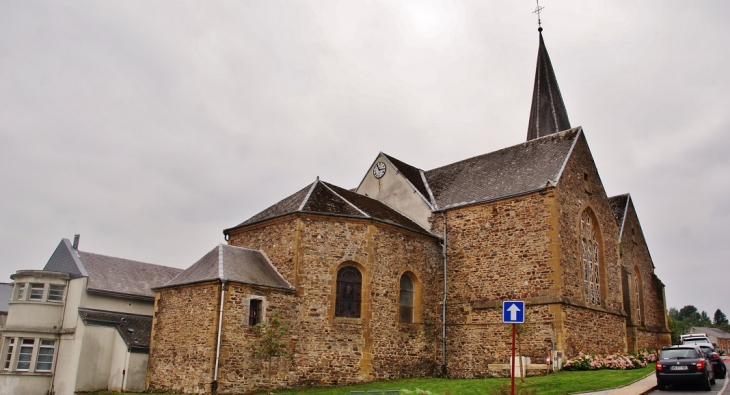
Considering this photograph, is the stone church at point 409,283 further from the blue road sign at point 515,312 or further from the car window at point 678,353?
the blue road sign at point 515,312

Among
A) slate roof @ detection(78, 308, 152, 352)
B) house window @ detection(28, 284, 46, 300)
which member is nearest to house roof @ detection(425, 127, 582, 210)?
slate roof @ detection(78, 308, 152, 352)

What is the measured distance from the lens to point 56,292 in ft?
86.9

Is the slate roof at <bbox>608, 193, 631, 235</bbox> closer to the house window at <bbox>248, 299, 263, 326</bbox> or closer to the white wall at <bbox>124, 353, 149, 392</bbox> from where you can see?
the house window at <bbox>248, 299, 263, 326</bbox>

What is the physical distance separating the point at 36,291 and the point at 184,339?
35.5ft

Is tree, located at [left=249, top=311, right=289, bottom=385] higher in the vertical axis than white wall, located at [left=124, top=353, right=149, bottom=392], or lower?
higher

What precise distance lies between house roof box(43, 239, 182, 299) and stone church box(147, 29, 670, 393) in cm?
685

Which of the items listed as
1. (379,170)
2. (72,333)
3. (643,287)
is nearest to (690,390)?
(379,170)

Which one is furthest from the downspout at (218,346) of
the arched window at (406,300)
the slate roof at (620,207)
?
the slate roof at (620,207)

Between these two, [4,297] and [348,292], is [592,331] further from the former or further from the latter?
[4,297]

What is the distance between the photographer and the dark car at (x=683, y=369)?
1545 centimetres

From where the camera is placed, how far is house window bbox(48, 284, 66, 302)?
26.3 meters

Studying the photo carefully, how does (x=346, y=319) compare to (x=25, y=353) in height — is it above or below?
above

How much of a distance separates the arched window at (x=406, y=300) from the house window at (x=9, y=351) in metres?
17.5

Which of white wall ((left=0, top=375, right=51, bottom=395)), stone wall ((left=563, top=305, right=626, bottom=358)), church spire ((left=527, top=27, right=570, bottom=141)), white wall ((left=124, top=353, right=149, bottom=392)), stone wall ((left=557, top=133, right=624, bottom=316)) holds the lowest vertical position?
white wall ((left=0, top=375, right=51, bottom=395))
